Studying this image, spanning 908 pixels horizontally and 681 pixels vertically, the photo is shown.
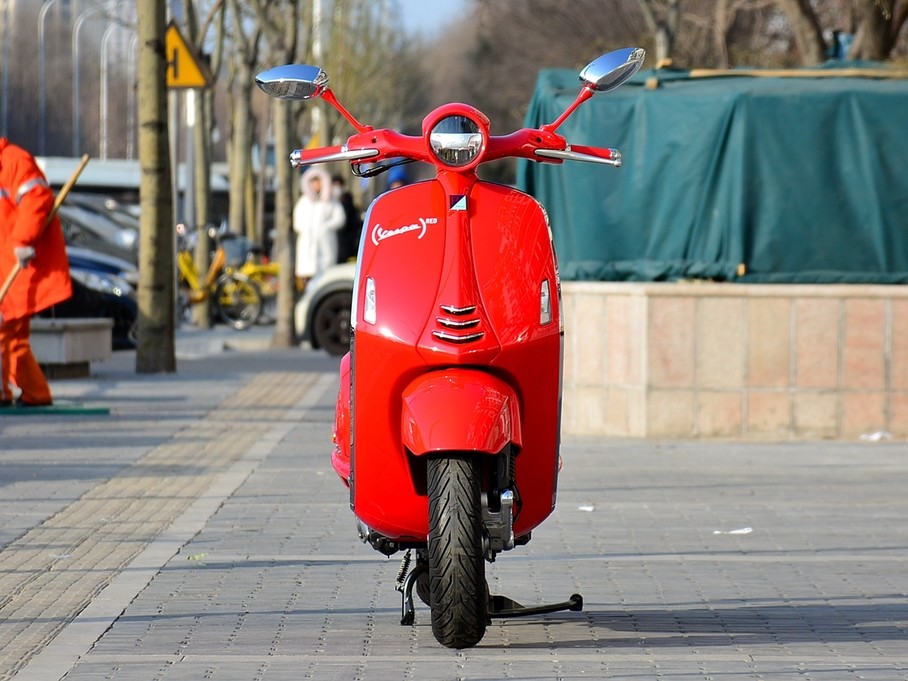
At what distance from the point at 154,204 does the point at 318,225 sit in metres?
6.09

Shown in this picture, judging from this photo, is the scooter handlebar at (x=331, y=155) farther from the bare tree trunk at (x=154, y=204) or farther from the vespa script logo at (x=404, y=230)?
the bare tree trunk at (x=154, y=204)

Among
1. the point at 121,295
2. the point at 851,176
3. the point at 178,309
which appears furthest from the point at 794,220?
the point at 178,309

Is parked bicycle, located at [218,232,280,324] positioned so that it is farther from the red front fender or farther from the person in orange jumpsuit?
the red front fender

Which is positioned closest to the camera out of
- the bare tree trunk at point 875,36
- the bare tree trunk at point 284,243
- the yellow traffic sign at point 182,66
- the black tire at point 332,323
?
the bare tree trunk at point 875,36

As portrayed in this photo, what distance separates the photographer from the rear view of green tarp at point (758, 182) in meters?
11.8

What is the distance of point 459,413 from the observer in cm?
516

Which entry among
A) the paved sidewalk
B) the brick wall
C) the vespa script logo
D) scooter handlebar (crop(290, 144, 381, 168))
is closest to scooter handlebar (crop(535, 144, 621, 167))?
the vespa script logo

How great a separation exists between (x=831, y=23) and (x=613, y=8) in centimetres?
2474

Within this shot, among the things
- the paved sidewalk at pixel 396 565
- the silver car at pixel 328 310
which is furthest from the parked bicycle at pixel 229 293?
the paved sidewalk at pixel 396 565

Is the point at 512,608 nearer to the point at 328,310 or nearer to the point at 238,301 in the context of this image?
the point at 328,310

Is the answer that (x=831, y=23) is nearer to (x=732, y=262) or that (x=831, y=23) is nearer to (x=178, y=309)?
(x=178, y=309)

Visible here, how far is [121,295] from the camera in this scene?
19.0m

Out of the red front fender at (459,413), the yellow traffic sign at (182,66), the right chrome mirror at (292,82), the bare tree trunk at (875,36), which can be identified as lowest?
the red front fender at (459,413)

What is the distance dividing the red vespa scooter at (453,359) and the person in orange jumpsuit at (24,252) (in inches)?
248
